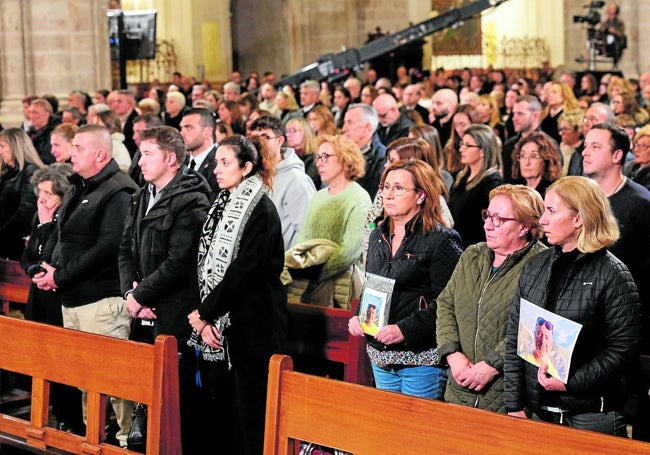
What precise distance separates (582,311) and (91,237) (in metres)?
3.05

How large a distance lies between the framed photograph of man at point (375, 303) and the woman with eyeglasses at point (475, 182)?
1.81 meters

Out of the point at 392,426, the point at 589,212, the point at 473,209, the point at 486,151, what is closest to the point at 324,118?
the point at 486,151

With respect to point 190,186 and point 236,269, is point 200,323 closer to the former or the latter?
point 236,269

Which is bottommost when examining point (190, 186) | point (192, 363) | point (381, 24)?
point (192, 363)

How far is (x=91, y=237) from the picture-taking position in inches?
249

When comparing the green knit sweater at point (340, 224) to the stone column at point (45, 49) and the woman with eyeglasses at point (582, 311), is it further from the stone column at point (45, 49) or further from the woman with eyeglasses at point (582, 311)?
the stone column at point (45, 49)

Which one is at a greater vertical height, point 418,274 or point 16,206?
point 16,206

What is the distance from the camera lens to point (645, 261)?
606cm

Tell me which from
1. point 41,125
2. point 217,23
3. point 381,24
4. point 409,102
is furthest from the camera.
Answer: point 217,23

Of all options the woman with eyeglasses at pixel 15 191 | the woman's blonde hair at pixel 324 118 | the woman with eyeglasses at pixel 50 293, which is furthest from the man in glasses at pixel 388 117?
the woman with eyeglasses at pixel 50 293

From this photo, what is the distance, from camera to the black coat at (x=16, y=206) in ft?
26.9

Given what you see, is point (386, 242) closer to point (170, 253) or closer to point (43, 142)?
point (170, 253)

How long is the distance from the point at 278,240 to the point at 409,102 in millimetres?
7433

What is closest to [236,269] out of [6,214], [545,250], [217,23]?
[545,250]
